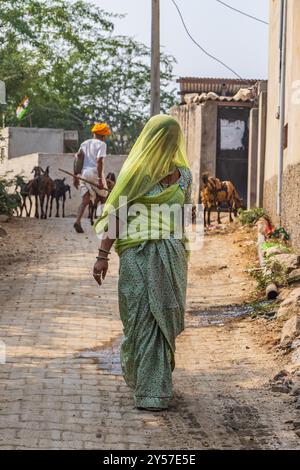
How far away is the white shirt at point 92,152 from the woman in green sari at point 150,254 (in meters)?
8.47

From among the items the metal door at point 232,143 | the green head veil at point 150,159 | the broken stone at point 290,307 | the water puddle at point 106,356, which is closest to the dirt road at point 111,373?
the water puddle at point 106,356

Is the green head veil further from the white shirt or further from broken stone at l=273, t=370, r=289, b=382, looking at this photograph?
the white shirt

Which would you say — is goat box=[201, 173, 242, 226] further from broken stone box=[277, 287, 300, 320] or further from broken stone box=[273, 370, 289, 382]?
broken stone box=[273, 370, 289, 382]

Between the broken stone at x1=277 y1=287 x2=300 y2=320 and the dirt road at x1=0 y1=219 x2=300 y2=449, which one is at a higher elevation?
the broken stone at x1=277 y1=287 x2=300 y2=320

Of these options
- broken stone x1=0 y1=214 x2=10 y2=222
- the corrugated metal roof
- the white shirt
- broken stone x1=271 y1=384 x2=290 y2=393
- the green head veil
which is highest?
the corrugated metal roof

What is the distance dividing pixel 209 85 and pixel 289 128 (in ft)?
53.5

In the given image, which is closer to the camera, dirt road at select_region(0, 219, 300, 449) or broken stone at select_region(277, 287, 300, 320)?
dirt road at select_region(0, 219, 300, 449)

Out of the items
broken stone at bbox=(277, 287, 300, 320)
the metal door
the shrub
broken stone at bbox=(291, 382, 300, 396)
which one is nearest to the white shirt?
the shrub

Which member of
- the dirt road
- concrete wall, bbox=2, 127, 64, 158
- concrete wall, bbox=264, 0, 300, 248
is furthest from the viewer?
concrete wall, bbox=2, 127, 64, 158

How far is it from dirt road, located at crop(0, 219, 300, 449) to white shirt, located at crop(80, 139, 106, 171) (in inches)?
106

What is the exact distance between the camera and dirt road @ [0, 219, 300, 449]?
216 inches

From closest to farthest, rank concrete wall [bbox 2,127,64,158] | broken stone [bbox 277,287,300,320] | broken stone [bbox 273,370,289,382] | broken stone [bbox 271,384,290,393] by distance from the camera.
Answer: broken stone [bbox 271,384,290,393] → broken stone [bbox 273,370,289,382] → broken stone [bbox 277,287,300,320] → concrete wall [bbox 2,127,64,158]

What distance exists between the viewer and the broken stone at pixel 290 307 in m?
8.77

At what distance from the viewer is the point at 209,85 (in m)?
29.2
